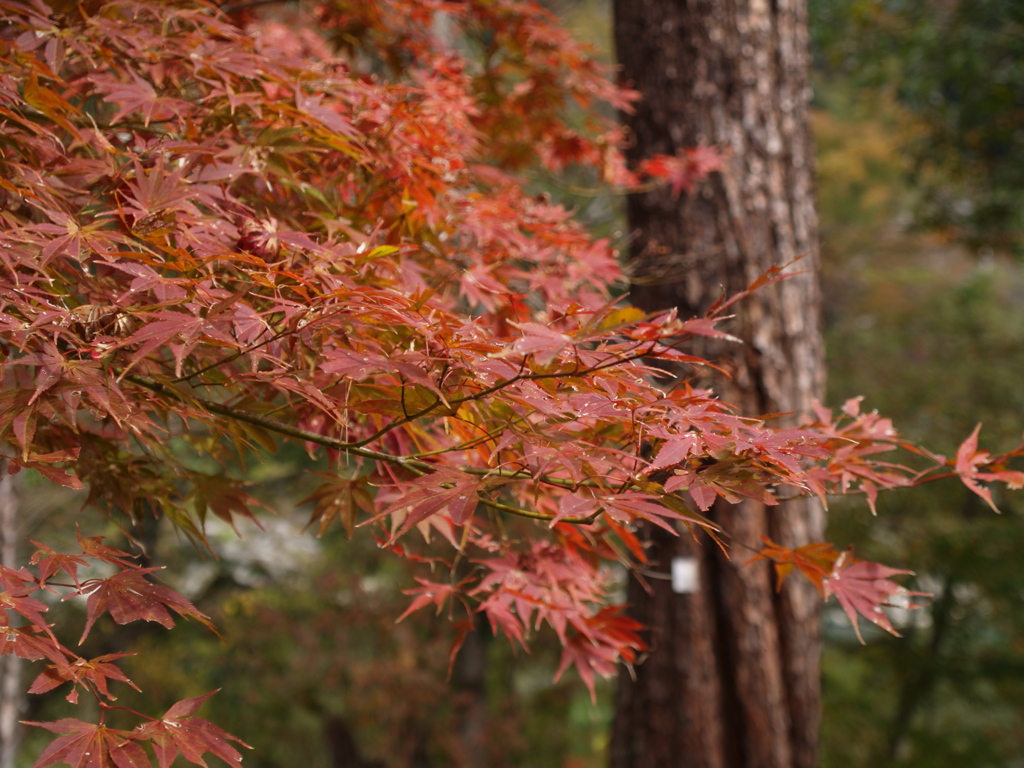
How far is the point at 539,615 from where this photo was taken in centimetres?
131

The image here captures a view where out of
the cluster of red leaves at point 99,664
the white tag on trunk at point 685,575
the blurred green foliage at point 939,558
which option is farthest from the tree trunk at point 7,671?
the blurred green foliage at point 939,558

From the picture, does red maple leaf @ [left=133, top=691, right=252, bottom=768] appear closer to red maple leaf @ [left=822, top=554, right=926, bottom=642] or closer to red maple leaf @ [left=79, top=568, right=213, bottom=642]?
red maple leaf @ [left=79, top=568, right=213, bottom=642]

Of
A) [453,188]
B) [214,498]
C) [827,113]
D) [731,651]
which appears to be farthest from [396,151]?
[827,113]

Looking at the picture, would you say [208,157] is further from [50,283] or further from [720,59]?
[720,59]

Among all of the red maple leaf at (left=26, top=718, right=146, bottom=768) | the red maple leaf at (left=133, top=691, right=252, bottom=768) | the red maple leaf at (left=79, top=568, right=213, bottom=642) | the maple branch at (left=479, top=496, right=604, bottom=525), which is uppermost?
the maple branch at (left=479, top=496, right=604, bottom=525)

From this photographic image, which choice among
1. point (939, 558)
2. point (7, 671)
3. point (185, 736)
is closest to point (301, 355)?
point (185, 736)

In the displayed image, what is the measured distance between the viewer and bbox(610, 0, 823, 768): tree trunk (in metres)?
2.24

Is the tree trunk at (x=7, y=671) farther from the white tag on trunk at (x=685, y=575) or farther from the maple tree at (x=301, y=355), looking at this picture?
the white tag on trunk at (x=685, y=575)

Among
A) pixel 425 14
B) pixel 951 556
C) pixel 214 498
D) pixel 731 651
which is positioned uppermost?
pixel 425 14

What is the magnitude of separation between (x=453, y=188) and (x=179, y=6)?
1.88 feet

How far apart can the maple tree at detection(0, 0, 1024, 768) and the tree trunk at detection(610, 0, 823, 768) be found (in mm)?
800

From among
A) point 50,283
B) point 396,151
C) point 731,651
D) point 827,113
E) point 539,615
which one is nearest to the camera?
point 50,283

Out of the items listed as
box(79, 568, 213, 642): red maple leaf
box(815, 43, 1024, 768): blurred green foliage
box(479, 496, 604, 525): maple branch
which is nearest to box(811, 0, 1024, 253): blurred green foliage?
box(815, 43, 1024, 768): blurred green foliage

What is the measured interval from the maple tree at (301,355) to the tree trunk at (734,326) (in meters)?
0.80
